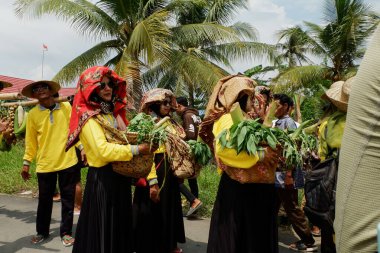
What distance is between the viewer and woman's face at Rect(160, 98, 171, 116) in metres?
4.62

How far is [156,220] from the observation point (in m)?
4.49

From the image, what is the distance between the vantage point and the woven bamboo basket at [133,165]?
3.35 meters

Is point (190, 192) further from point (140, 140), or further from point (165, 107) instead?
point (140, 140)

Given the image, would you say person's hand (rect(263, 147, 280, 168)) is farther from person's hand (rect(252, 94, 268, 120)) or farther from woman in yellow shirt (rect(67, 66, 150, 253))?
woman in yellow shirt (rect(67, 66, 150, 253))

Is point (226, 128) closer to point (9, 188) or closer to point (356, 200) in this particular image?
point (356, 200)

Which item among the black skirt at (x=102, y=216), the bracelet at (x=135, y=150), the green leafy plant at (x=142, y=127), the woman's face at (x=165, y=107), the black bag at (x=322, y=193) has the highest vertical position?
the woman's face at (x=165, y=107)

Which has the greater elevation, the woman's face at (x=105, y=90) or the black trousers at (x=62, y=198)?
the woman's face at (x=105, y=90)

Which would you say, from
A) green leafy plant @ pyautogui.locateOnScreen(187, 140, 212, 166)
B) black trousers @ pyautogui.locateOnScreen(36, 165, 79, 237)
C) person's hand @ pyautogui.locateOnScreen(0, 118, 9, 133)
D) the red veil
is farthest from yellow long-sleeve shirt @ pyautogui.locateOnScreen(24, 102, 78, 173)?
green leafy plant @ pyautogui.locateOnScreen(187, 140, 212, 166)

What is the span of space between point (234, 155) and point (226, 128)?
26 centimetres

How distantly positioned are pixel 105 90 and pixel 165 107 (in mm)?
1117

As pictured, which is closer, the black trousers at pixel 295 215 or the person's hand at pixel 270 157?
the person's hand at pixel 270 157

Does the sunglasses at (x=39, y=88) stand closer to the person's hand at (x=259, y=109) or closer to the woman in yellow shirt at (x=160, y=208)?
the woman in yellow shirt at (x=160, y=208)

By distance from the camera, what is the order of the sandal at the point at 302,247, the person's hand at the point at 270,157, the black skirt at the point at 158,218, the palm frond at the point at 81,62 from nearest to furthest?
the person's hand at the point at 270,157 → the black skirt at the point at 158,218 → the sandal at the point at 302,247 → the palm frond at the point at 81,62

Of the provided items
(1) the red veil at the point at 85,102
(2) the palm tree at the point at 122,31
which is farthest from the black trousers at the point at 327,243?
(2) the palm tree at the point at 122,31
